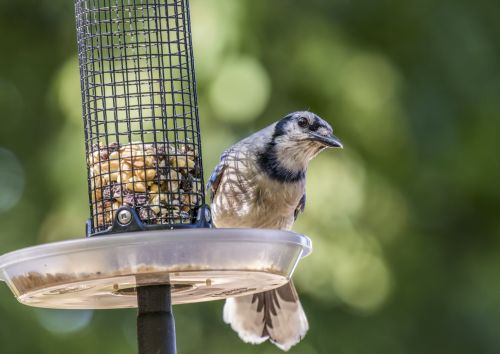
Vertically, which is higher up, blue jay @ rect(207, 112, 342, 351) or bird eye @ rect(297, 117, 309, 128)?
bird eye @ rect(297, 117, 309, 128)

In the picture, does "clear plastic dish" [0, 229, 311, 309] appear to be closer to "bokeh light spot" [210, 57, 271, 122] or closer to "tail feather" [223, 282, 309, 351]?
"tail feather" [223, 282, 309, 351]

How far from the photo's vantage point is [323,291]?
8094 millimetres

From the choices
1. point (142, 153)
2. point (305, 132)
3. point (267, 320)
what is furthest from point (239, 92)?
point (142, 153)

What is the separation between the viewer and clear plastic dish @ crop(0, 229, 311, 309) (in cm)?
363

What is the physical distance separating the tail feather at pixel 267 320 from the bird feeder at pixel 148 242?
1890 millimetres

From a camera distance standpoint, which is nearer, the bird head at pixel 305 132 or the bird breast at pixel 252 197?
the bird head at pixel 305 132

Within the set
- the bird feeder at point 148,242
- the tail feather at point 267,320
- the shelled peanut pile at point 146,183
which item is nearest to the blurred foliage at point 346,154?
the tail feather at point 267,320

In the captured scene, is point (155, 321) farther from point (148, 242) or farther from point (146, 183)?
point (146, 183)

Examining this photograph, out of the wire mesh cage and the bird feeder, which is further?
the wire mesh cage

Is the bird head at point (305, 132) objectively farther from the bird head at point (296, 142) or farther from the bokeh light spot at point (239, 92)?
the bokeh light spot at point (239, 92)

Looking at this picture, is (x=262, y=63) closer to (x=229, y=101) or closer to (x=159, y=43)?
(x=229, y=101)

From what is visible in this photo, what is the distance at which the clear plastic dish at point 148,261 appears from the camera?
11.9ft

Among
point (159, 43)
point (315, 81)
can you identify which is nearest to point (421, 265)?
point (315, 81)

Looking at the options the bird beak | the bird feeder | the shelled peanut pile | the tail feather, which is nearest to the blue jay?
the bird beak
